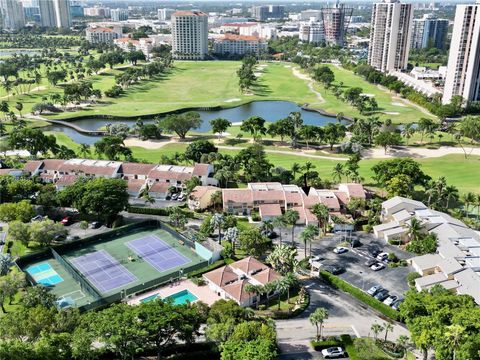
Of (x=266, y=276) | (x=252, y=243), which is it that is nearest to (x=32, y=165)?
(x=252, y=243)

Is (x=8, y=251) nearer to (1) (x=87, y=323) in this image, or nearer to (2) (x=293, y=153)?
(1) (x=87, y=323)

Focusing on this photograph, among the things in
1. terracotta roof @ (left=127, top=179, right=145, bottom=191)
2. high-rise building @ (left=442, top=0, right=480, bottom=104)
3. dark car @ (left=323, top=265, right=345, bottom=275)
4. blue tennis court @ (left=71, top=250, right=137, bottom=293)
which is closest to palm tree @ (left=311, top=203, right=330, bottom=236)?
dark car @ (left=323, top=265, right=345, bottom=275)

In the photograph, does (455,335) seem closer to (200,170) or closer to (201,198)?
(201,198)

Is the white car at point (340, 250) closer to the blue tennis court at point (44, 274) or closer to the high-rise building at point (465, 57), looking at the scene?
the blue tennis court at point (44, 274)

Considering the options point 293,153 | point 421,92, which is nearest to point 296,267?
point 293,153

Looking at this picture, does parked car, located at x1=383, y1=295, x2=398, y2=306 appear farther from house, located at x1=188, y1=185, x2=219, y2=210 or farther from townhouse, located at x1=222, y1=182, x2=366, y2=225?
house, located at x1=188, y1=185, x2=219, y2=210
